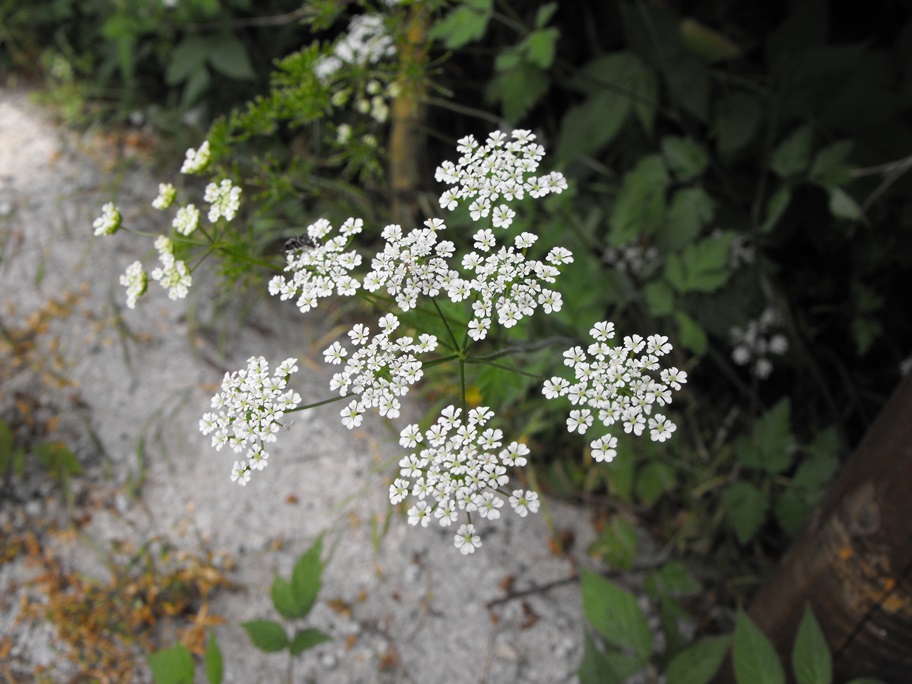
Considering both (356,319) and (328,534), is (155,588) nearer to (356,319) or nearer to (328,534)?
A: (328,534)

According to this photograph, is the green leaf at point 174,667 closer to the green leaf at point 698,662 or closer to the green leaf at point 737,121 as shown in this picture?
the green leaf at point 698,662

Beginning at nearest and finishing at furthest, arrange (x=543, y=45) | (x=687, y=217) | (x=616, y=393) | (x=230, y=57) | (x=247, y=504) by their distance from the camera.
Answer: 1. (x=616, y=393)
2. (x=543, y=45)
3. (x=687, y=217)
4. (x=247, y=504)
5. (x=230, y=57)

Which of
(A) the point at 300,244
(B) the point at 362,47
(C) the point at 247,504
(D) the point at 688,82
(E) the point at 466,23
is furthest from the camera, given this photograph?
(C) the point at 247,504

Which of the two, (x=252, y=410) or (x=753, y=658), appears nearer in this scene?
(x=252, y=410)

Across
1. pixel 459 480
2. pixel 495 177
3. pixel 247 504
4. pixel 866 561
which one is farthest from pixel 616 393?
pixel 247 504

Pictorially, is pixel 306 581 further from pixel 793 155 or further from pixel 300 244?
pixel 793 155

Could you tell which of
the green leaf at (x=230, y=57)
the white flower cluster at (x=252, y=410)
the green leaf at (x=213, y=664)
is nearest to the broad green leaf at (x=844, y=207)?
the white flower cluster at (x=252, y=410)

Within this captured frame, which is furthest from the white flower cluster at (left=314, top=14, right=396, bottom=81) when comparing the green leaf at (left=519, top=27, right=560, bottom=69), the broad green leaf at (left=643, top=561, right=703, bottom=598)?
the broad green leaf at (left=643, top=561, right=703, bottom=598)

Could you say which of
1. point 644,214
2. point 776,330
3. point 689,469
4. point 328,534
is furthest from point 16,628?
point 776,330
